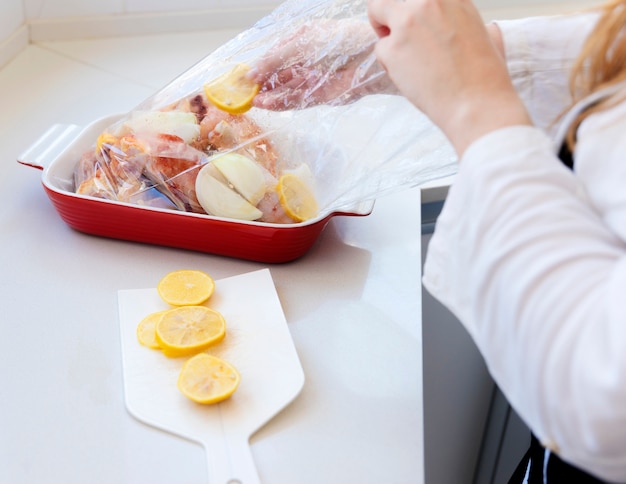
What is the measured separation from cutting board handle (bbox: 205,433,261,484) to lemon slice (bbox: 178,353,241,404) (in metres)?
0.04

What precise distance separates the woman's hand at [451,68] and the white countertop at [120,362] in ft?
0.87

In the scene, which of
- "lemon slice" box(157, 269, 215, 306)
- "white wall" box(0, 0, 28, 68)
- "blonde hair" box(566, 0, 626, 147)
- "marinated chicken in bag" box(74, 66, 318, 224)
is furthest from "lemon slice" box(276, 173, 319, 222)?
"white wall" box(0, 0, 28, 68)

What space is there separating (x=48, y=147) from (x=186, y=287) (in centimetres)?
29

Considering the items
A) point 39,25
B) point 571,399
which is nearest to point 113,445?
point 571,399

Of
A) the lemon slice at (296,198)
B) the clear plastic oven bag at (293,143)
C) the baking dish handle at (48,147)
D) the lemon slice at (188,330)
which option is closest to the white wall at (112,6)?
the baking dish handle at (48,147)

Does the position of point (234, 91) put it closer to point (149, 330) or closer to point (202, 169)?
point (202, 169)

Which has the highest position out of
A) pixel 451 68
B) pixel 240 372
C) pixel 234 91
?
pixel 451 68

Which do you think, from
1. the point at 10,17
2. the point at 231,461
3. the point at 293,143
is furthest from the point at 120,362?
the point at 10,17

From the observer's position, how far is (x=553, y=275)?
45 cm

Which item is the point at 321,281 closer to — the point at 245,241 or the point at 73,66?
the point at 245,241

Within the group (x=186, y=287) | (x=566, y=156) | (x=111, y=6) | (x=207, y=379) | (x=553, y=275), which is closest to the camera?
(x=553, y=275)

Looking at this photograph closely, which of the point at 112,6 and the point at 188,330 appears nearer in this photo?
the point at 188,330

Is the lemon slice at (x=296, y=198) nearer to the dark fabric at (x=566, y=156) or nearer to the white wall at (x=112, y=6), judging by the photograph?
the dark fabric at (x=566, y=156)

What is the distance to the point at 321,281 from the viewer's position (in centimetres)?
85
